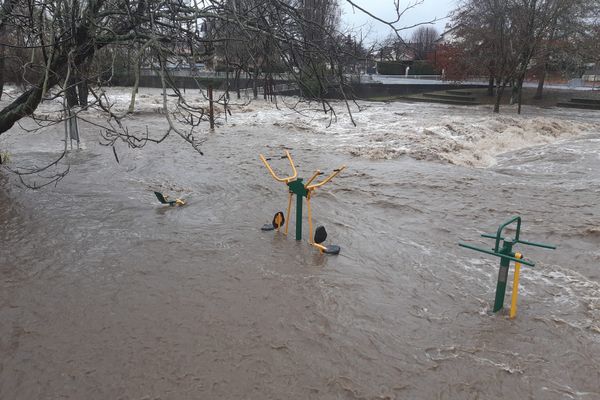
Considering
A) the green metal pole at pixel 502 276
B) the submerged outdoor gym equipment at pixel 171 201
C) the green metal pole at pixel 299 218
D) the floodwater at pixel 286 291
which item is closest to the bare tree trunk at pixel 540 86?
the floodwater at pixel 286 291

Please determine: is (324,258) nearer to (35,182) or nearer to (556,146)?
(35,182)

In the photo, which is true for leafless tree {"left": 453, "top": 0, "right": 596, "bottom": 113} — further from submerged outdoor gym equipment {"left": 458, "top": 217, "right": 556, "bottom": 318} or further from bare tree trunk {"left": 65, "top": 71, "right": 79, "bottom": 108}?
submerged outdoor gym equipment {"left": 458, "top": 217, "right": 556, "bottom": 318}

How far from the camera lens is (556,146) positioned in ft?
52.2

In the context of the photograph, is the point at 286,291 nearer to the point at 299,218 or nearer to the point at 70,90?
the point at 299,218

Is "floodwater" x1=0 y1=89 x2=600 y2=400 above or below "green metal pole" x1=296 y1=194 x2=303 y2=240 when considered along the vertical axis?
below

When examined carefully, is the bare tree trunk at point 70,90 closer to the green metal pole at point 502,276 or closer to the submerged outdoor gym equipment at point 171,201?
the submerged outdoor gym equipment at point 171,201

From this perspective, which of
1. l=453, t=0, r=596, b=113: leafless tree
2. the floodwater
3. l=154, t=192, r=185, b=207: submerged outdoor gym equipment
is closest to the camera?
the floodwater

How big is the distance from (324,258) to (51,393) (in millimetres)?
3513

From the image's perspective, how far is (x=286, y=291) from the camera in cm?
546

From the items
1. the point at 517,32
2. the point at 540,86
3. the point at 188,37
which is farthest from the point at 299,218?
the point at 540,86

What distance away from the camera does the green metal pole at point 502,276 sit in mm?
4457

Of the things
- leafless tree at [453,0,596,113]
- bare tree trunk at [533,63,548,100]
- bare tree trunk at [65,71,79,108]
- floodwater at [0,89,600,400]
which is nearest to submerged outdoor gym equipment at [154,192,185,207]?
floodwater at [0,89,600,400]

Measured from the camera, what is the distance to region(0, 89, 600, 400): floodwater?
13.2 feet

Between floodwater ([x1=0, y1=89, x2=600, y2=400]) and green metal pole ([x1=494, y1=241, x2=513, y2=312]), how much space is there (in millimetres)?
177
